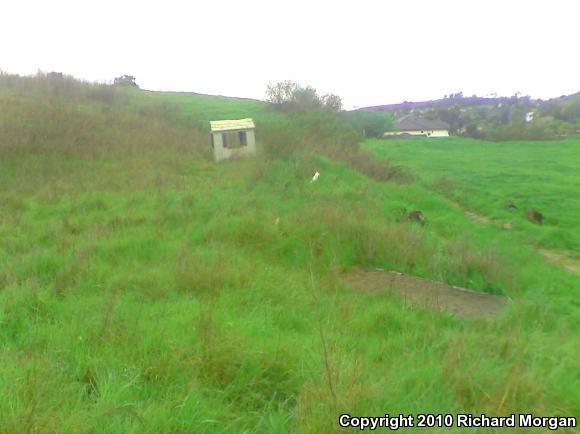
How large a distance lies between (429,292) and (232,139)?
38.6ft

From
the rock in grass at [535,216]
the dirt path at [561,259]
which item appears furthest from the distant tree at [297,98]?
the dirt path at [561,259]

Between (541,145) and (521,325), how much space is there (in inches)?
1398

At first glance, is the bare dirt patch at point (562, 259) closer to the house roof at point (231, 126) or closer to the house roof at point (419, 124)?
the house roof at point (231, 126)

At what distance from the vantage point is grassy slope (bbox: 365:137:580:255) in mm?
10562

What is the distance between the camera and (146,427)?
7.32 ft

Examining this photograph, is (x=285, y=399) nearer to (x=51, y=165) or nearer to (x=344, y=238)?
(x=344, y=238)

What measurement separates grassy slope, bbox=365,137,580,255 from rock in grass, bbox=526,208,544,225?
0.14m

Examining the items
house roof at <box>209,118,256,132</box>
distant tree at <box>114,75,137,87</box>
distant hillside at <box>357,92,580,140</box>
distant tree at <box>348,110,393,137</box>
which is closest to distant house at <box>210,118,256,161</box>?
house roof at <box>209,118,256,132</box>

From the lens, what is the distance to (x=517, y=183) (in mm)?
16406

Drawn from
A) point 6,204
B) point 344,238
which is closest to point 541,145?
point 344,238

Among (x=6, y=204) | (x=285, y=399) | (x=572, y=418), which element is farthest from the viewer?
(x=6, y=204)

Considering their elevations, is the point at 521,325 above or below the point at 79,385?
below

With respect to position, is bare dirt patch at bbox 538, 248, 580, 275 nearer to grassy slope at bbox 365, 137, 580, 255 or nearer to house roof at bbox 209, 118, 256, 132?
grassy slope at bbox 365, 137, 580, 255

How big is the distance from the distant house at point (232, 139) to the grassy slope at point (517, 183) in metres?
6.63
